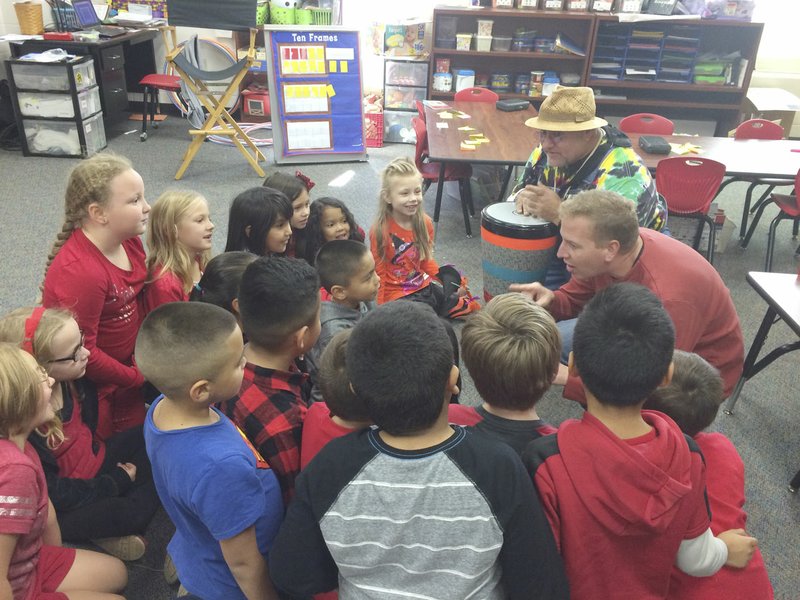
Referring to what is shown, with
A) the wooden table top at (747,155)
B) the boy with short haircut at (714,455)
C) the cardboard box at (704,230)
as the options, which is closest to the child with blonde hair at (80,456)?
the boy with short haircut at (714,455)

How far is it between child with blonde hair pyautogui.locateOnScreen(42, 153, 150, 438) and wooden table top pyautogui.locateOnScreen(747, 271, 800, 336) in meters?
2.22

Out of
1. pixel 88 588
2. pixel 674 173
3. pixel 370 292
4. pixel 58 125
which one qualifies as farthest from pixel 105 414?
pixel 58 125

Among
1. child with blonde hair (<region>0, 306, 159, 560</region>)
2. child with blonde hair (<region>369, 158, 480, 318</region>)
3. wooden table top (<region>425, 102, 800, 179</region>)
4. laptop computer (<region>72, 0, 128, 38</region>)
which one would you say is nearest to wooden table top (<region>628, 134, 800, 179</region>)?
wooden table top (<region>425, 102, 800, 179</region>)

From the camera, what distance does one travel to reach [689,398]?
53.4 inches

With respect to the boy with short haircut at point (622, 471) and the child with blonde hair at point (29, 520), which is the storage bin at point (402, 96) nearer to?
the child with blonde hair at point (29, 520)

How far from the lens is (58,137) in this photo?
5.29m

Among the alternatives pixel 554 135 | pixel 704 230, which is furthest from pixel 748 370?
pixel 704 230

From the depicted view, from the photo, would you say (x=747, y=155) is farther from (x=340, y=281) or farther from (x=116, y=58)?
(x=116, y=58)

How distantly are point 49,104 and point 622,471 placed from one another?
222 inches

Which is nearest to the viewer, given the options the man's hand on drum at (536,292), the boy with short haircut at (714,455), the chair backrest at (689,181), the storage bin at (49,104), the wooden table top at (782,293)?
the boy with short haircut at (714,455)

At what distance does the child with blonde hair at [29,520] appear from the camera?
1.21 meters

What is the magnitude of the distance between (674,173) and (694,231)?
2.02 ft

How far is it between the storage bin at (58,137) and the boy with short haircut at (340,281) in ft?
14.1

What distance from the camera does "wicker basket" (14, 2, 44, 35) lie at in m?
5.55
